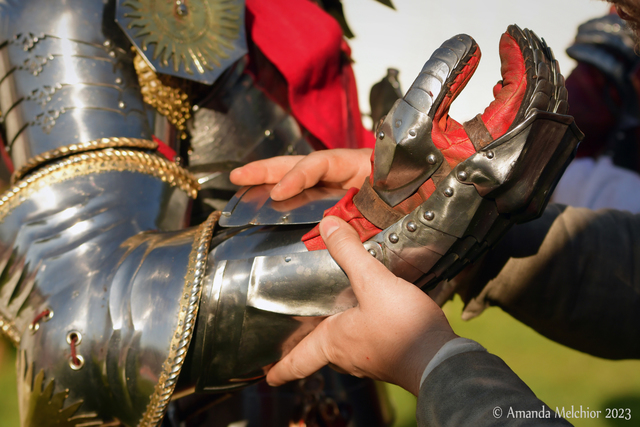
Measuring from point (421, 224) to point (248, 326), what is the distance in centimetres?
31

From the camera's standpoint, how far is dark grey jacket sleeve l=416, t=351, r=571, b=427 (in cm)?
59

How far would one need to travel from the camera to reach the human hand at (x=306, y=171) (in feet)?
3.01

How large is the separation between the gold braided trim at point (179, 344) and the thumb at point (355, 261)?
0.70 ft

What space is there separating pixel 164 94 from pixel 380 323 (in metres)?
0.63

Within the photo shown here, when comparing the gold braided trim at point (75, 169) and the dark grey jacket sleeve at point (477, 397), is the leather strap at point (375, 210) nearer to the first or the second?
the dark grey jacket sleeve at point (477, 397)

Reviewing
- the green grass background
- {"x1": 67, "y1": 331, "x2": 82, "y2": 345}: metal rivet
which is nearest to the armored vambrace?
{"x1": 67, "y1": 331, "x2": 82, "y2": 345}: metal rivet

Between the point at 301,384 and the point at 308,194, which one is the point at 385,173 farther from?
the point at 301,384

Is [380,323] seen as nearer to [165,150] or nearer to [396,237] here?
[396,237]

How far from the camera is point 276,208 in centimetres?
88

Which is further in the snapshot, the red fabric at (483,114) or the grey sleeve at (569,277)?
the grey sleeve at (569,277)

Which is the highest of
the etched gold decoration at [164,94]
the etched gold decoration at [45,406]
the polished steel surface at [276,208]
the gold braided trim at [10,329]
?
the etched gold decoration at [164,94]

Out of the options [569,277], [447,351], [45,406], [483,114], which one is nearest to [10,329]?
[45,406]

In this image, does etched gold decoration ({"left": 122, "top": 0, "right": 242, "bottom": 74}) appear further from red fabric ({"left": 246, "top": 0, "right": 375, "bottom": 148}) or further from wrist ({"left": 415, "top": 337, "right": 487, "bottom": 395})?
wrist ({"left": 415, "top": 337, "right": 487, "bottom": 395})

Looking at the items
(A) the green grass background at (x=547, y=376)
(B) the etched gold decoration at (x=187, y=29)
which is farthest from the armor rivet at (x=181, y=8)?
(A) the green grass background at (x=547, y=376)
